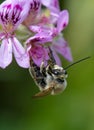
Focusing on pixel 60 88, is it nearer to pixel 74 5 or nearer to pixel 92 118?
pixel 92 118

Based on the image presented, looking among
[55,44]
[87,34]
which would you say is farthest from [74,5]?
[55,44]

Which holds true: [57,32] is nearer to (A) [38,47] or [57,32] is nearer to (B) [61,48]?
(A) [38,47]

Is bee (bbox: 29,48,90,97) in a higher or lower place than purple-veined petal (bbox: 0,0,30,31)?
lower

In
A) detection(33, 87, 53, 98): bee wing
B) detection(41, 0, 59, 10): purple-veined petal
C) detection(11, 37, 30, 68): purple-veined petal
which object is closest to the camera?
detection(33, 87, 53, 98): bee wing

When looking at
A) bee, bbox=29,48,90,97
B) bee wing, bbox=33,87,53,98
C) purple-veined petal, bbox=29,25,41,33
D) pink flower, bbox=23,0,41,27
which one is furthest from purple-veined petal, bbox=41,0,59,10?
bee wing, bbox=33,87,53,98

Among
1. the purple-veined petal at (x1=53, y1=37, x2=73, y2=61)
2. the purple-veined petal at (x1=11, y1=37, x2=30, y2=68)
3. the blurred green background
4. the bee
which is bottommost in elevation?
the blurred green background

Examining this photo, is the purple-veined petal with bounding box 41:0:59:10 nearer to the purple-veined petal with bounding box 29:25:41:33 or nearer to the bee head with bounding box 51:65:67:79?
the purple-veined petal with bounding box 29:25:41:33
